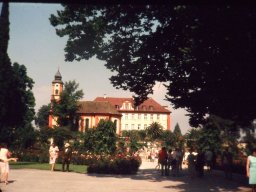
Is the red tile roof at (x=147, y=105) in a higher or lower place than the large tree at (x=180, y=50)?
higher

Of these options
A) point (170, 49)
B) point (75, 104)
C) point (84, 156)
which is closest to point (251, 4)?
point (170, 49)

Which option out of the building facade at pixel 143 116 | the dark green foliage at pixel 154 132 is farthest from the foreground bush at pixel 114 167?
the building facade at pixel 143 116

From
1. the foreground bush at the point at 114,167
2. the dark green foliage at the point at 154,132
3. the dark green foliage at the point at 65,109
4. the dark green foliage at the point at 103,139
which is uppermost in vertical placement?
the dark green foliage at the point at 65,109

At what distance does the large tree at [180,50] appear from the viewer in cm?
1374

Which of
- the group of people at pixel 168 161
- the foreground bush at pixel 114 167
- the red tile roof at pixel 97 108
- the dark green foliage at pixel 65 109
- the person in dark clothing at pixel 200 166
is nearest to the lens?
A: the person in dark clothing at pixel 200 166

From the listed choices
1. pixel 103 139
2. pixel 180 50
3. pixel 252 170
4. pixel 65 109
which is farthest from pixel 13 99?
pixel 252 170

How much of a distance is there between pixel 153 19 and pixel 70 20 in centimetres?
485

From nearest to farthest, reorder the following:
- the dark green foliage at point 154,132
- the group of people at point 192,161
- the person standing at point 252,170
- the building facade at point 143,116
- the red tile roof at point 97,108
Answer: the person standing at point 252,170 < the group of people at point 192,161 < the dark green foliage at point 154,132 < the red tile roof at point 97,108 < the building facade at point 143,116

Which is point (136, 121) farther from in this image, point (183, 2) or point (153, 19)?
point (183, 2)

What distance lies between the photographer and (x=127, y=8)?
63.6 feet

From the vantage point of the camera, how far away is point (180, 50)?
16.2 metres

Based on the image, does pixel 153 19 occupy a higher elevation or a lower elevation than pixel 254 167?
higher

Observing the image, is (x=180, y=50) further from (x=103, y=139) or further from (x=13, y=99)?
(x=13, y=99)

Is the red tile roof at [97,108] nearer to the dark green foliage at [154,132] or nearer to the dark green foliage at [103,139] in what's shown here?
the dark green foliage at [154,132]
